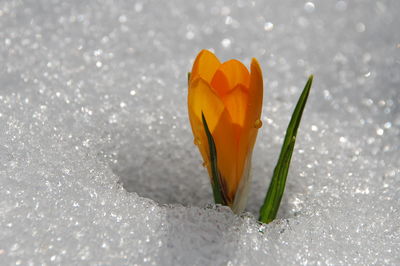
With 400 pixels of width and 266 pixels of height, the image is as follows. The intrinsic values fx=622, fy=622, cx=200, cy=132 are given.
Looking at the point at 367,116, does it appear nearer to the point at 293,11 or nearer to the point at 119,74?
the point at 293,11

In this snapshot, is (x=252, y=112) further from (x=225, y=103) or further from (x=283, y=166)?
(x=283, y=166)

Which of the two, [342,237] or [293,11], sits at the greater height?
[293,11]

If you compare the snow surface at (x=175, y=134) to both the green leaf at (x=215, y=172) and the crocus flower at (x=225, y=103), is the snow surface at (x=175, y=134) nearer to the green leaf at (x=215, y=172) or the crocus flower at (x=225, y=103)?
the green leaf at (x=215, y=172)

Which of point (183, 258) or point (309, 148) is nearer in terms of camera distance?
point (183, 258)

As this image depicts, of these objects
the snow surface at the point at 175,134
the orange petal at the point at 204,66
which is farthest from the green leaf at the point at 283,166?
the orange petal at the point at 204,66

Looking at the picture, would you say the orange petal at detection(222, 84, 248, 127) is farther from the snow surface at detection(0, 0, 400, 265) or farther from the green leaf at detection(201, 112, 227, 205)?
the snow surface at detection(0, 0, 400, 265)

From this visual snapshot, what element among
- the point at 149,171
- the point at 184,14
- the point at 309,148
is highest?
the point at 184,14

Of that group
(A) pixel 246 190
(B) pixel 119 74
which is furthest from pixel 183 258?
(B) pixel 119 74
